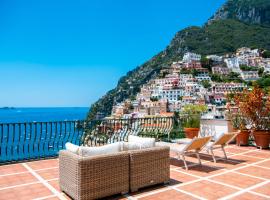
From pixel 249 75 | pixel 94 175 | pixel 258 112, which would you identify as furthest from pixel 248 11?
pixel 94 175

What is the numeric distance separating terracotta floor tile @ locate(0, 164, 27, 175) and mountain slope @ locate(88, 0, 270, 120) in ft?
270

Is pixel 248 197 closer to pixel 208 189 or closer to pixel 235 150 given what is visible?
pixel 208 189

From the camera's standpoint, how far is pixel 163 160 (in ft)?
14.7

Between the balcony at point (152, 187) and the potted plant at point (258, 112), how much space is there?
1.34 ft

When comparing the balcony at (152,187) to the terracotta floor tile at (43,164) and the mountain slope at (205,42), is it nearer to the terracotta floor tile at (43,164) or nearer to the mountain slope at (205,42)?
the terracotta floor tile at (43,164)

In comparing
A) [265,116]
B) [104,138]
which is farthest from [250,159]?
[104,138]

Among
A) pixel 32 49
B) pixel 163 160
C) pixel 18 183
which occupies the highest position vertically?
pixel 32 49

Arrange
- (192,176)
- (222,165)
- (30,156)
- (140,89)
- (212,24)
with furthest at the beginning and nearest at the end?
1. (212,24)
2. (140,89)
3. (30,156)
4. (222,165)
5. (192,176)

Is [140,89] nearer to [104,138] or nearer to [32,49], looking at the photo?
[32,49]

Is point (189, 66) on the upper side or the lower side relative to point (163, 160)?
upper

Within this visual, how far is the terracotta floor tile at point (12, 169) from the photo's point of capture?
17.5ft

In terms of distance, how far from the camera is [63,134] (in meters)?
7.60

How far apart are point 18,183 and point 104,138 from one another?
361cm

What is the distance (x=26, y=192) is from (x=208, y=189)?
2.81 meters
